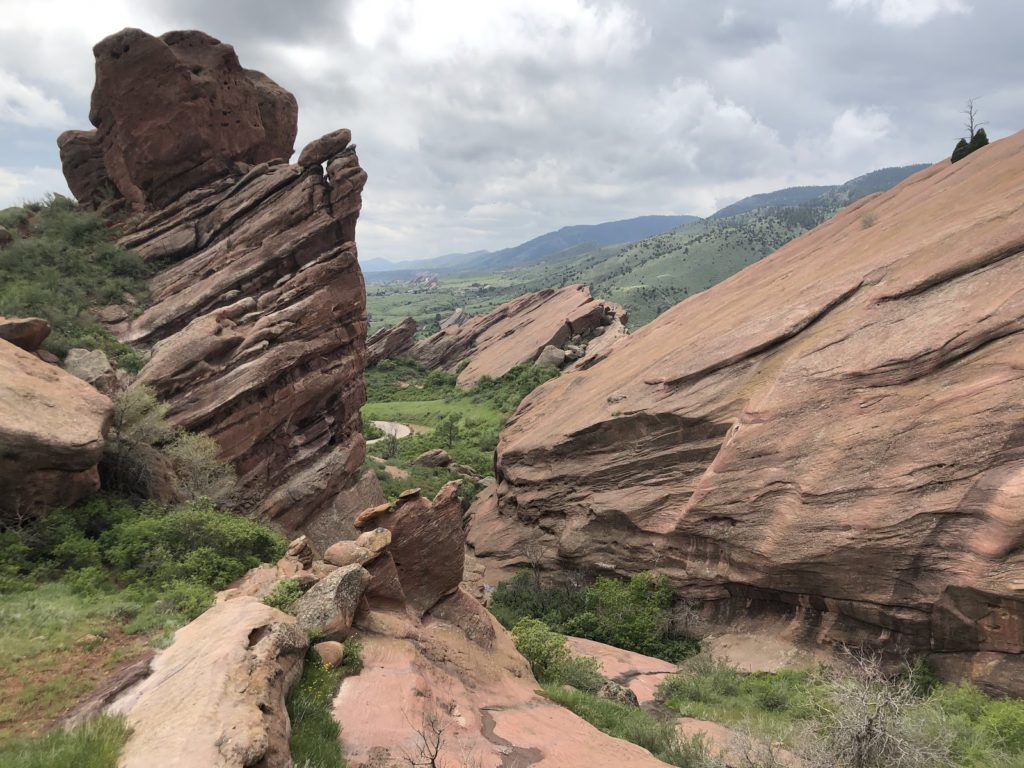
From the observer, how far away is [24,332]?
18969 mm

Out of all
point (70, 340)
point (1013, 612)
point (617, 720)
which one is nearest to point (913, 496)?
point (1013, 612)

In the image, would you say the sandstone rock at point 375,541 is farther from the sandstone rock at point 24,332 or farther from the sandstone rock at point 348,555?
the sandstone rock at point 24,332

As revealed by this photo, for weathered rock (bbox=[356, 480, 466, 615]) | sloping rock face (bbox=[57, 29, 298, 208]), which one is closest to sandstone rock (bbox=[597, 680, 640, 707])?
weathered rock (bbox=[356, 480, 466, 615])

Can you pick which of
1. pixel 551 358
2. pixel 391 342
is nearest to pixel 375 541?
pixel 551 358

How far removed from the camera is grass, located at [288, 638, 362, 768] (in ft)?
25.8

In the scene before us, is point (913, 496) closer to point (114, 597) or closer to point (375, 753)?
point (375, 753)

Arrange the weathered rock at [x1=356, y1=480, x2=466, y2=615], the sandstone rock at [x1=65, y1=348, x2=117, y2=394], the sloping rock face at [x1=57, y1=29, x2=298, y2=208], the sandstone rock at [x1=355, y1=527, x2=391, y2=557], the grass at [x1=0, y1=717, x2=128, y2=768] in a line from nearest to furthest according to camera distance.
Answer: the grass at [x1=0, y1=717, x2=128, y2=768]
the sandstone rock at [x1=355, y1=527, x2=391, y2=557]
the weathered rock at [x1=356, y1=480, x2=466, y2=615]
the sandstone rock at [x1=65, y1=348, x2=117, y2=394]
the sloping rock face at [x1=57, y1=29, x2=298, y2=208]

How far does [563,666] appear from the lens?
16.9 m

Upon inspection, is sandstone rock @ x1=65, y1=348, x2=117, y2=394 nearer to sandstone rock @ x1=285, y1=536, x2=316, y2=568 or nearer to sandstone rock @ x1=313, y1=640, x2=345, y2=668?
sandstone rock @ x1=285, y1=536, x2=316, y2=568

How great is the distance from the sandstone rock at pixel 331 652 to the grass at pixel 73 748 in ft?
12.9

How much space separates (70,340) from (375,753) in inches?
1039

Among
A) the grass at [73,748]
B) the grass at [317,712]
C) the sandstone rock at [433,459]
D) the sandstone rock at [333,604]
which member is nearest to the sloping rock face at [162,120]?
the sandstone rock at [433,459]

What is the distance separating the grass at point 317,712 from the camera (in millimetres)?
7870

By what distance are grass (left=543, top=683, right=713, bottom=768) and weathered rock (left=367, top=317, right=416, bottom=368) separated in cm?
8419
